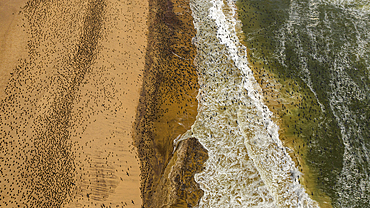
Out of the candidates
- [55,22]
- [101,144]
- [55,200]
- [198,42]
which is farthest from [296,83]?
[55,22]

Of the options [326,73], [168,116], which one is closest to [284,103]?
[326,73]

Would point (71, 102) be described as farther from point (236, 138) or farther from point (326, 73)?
point (326, 73)

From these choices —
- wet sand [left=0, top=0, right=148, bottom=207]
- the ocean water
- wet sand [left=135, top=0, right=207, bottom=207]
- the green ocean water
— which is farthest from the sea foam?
wet sand [left=0, top=0, right=148, bottom=207]

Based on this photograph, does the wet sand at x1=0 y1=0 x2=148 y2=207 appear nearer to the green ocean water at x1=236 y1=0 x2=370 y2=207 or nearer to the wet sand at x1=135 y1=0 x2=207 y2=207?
the wet sand at x1=135 y1=0 x2=207 y2=207

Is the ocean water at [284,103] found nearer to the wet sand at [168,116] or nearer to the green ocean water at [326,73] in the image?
the green ocean water at [326,73]

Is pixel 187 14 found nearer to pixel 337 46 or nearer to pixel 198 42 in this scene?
pixel 198 42

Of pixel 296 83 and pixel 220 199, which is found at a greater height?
pixel 296 83

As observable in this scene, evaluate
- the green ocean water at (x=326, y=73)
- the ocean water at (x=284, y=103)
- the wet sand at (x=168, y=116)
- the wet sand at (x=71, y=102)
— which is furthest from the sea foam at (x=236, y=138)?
the wet sand at (x=71, y=102)

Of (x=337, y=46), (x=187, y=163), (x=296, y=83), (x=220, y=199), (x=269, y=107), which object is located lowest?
(x=220, y=199)
